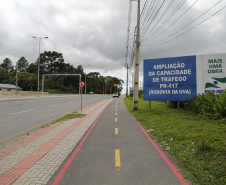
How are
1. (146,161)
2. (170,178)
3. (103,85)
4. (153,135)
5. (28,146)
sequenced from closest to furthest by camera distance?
(170,178), (146,161), (28,146), (153,135), (103,85)

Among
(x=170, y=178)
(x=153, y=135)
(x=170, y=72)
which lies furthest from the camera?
(x=170, y=72)

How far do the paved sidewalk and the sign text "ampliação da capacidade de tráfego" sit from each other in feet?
29.2

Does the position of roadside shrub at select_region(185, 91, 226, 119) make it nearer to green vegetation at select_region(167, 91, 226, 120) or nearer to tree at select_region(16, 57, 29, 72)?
green vegetation at select_region(167, 91, 226, 120)

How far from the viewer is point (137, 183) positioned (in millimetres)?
3389

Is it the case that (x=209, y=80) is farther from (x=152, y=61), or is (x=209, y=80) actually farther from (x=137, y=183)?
(x=137, y=183)

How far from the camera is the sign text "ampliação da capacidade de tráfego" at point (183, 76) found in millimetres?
12516

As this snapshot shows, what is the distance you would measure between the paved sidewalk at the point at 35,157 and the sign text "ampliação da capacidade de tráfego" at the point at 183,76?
890 cm

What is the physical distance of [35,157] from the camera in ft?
15.7

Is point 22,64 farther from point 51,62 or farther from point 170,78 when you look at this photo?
point 170,78

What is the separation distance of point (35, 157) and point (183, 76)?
11.9 metres

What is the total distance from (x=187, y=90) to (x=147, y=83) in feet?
10.4

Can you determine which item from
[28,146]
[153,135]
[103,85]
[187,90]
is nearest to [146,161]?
[153,135]

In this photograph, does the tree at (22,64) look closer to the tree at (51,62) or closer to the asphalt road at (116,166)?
the tree at (51,62)

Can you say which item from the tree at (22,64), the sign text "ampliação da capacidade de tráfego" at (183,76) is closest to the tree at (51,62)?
the tree at (22,64)
